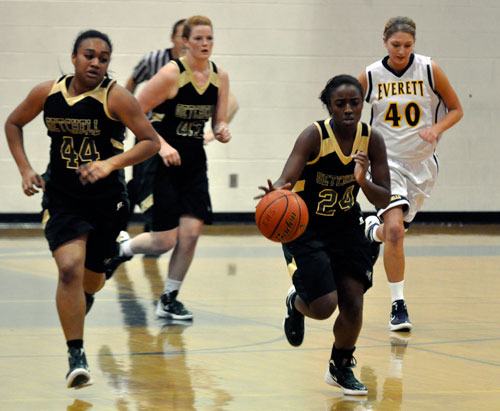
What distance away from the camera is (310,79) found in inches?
583

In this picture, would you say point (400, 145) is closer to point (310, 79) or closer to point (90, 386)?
point (90, 386)

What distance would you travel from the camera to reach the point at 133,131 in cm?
578

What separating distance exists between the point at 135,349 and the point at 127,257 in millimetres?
2074

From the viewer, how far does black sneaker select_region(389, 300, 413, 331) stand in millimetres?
7395

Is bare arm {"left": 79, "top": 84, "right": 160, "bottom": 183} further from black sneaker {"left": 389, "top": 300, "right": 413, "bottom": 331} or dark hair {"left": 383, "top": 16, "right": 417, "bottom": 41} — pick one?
dark hair {"left": 383, "top": 16, "right": 417, "bottom": 41}

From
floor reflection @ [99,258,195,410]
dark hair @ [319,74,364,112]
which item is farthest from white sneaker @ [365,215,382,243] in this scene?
dark hair @ [319,74,364,112]

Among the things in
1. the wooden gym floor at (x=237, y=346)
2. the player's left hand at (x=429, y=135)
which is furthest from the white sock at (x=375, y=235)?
the player's left hand at (x=429, y=135)

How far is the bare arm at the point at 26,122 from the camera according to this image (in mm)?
5742

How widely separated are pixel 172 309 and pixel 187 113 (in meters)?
1.27

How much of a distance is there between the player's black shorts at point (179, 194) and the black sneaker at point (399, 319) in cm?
143

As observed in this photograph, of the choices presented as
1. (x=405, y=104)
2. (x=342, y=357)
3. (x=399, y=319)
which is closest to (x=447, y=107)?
(x=405, y=104)

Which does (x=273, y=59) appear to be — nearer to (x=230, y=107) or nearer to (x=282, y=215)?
(x=230, y=107)

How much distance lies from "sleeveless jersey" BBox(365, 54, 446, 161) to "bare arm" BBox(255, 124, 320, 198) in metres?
2.24

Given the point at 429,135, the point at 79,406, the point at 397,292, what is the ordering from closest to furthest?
the point at 79,406, the point at 397,292, the point at 429,135
